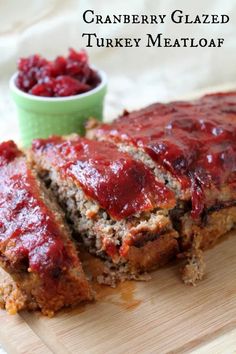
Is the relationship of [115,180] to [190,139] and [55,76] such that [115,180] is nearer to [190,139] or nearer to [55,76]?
[190,139]

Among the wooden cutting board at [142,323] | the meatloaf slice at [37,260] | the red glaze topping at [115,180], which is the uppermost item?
the red glaze topping at [115,180]

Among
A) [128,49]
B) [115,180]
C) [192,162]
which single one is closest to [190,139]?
[192,162]

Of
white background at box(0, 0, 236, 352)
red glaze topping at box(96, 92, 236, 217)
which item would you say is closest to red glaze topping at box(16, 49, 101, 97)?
red glaze topping at box(96, 92, 236, 217)

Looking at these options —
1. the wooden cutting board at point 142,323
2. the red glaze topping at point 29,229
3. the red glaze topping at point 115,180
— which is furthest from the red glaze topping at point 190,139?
the red glaze topping at point 29,229

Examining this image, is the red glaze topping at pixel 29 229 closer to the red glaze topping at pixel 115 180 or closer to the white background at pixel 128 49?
the red glaze topping at pixel 115 180

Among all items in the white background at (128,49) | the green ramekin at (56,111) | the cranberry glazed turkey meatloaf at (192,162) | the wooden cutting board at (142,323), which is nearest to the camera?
the wooden cutting board at (142,323)

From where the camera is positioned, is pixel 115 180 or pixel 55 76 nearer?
pixel 115 180

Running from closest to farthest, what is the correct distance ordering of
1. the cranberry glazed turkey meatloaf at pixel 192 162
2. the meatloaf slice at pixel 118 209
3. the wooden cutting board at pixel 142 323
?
1. the wooden cutting board at pixel 142 323
2. the meatloaf slice at pixel 118 209
3. the cranberry glazed turkey meatloaf at pixel 192 162
